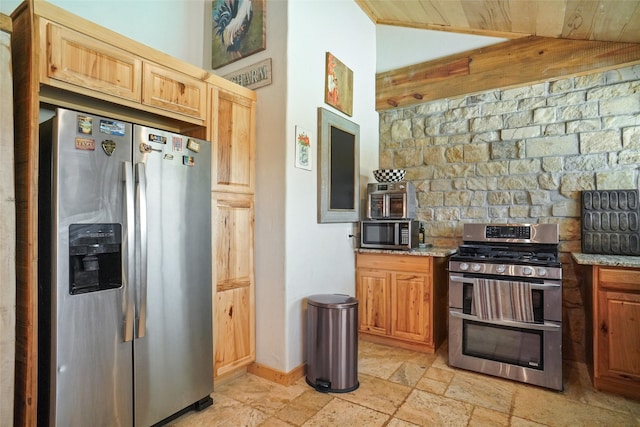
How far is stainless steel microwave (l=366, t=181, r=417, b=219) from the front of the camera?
10.9ft

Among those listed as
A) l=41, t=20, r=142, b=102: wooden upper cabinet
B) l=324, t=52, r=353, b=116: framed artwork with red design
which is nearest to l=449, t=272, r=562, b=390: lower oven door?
l=324, t=52, r=353, b=116: framed artwork with red design

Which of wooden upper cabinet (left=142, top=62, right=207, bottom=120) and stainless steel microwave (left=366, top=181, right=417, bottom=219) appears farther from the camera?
stainless steel microwave (left=366, top=181, right=417, bottom=219)

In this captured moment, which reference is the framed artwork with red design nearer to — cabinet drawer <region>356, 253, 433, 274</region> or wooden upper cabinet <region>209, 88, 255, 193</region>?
wooden upper cabinet <region>209, 88, 255, 193</region>

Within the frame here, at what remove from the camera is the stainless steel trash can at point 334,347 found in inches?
96.3

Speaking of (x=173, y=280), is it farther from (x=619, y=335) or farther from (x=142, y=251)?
(x=619, y=335)

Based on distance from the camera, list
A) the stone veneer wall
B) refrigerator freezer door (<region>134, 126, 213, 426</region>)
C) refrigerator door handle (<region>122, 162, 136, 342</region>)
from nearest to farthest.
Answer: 1. refrigerator door handle (<region>122, 162, 136, 342</region>)
2. refrigerator freezer door (<region>134, 126, 213, 426</region>)
3. the stone veneer wall

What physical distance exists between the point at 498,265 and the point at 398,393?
4.04 feet

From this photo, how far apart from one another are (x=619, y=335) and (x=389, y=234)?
5.98ft

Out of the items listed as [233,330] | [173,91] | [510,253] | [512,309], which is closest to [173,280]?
[233,330]

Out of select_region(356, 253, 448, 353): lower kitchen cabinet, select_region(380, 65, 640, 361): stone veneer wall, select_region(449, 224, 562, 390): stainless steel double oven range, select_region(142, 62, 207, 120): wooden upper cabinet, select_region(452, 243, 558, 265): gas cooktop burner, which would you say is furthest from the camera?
select_region(356, 253, 448, 353): lower kitchen cabinet

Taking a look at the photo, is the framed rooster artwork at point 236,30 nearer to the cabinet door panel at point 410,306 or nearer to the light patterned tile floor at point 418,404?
the cabinet door panel at point 410,306

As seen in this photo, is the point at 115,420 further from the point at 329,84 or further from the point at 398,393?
the point at 329,84

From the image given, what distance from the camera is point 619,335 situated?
2348 millimetres

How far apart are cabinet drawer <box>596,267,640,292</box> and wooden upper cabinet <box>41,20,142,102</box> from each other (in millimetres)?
3222
